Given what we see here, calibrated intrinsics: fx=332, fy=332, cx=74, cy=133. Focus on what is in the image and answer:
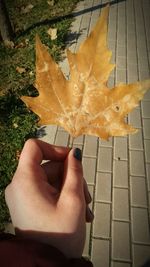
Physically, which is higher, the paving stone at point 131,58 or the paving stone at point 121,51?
the paving stone at point 121,51

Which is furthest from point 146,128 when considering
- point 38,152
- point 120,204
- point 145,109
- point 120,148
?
point 38,152

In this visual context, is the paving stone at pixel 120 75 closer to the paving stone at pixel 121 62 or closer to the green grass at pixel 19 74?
the paving stone at pixel 121 62

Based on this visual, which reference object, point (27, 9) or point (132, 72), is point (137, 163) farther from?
point (27, 9)

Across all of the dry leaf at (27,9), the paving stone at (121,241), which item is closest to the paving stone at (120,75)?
the paving stone at (121,241)

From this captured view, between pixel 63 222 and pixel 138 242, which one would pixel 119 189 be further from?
pixel 63 222

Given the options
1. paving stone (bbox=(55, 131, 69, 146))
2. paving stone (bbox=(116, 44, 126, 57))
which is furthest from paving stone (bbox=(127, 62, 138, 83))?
paving stone (bbox=(55, 131, 69, 146))

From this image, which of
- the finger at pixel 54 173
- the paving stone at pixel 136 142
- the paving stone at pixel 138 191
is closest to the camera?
the finger at pixel 54 173

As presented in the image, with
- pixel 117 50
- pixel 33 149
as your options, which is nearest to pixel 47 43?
pixel 117 50
